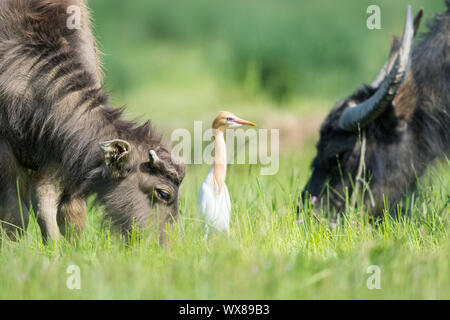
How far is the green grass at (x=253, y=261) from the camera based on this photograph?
13.1 feet

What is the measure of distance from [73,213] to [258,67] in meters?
8.75

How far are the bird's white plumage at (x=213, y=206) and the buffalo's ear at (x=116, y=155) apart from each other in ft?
2.41

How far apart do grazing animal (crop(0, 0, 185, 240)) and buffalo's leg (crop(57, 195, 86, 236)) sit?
0.25 m

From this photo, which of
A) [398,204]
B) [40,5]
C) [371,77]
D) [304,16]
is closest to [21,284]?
[40,5]

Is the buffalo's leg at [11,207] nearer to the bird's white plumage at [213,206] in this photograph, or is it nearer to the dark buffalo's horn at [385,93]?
the bird's white plumage at [213,206]

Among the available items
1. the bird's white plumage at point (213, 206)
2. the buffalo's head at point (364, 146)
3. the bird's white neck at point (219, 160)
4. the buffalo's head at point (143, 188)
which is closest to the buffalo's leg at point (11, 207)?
the buffalo's head at point (143, 188)

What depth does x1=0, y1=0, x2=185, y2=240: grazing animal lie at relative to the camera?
16.4 ft

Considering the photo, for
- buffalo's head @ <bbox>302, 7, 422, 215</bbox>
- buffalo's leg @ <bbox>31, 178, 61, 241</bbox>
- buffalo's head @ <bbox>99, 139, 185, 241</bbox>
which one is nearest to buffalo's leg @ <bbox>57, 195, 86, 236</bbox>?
buffalo's leg @ <bbox>31, 178, 61, 241</bbox>

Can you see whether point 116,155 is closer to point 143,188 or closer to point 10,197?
point 143,188

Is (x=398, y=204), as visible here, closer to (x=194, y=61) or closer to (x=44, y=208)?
(x=44, y=208)

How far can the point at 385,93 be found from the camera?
6082 millimetres

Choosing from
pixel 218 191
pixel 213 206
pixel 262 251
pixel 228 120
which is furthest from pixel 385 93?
pixel 262 251

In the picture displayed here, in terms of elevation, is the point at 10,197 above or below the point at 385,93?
below
